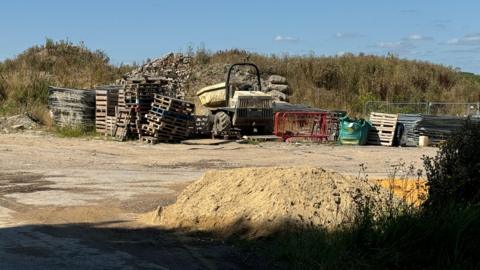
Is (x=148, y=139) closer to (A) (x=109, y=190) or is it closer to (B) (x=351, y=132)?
(B) (x=351, y=132)

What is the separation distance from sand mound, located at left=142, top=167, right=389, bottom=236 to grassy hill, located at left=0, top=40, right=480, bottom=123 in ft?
90.0

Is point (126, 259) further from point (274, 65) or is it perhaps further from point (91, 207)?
point (274, 65)

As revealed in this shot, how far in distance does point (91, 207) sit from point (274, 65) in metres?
33.6

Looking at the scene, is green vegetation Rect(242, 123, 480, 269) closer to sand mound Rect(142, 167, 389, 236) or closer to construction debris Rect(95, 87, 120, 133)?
sand mound Rect(142, 167, 389, 236)

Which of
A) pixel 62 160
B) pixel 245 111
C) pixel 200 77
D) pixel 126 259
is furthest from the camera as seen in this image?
pixel 200 77

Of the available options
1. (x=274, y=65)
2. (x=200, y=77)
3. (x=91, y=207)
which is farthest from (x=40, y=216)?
(x=274, y=65)

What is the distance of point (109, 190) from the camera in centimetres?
1327

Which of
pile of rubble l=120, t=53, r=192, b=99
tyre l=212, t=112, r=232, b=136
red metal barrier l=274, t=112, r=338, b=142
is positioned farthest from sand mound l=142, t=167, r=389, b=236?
pile of rubble l=120, t=53, r=192, b=99

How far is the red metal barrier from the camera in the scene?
2669cm

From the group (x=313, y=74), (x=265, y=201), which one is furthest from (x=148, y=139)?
(x=313, y=74)

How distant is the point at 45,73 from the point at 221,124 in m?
18.3

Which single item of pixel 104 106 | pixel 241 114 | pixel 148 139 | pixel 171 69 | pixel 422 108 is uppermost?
pixel 171 69

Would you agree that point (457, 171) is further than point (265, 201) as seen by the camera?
No

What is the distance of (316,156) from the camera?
21.4 m
